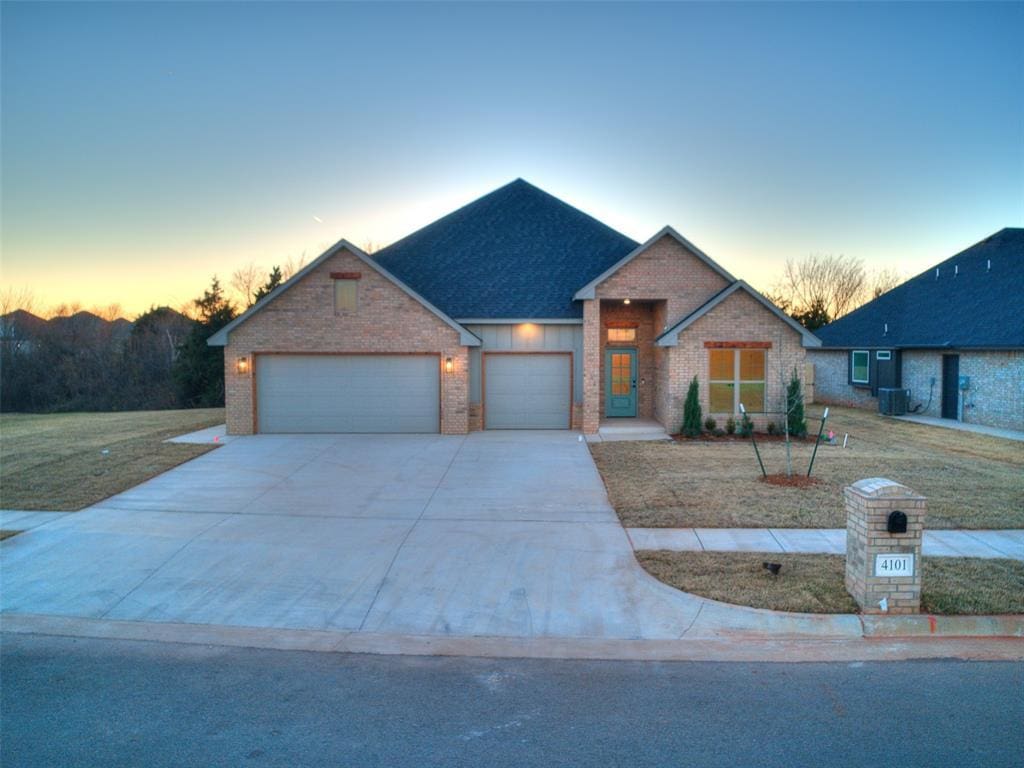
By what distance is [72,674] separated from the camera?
5086 millimetres

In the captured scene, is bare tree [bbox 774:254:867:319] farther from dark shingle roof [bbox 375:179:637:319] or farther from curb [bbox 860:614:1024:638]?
curb [bbox 860:614:1024:638]

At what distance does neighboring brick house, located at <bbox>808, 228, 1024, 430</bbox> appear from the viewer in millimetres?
18188

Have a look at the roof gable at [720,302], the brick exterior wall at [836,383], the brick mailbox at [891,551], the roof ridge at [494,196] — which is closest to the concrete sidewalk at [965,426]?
the brick exterior wall at [836,383]

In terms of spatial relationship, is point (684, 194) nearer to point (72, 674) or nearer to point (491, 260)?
point (491, 260)

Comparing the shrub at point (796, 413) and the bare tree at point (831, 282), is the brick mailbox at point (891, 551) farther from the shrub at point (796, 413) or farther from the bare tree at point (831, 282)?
the bare tree at point (831, 282)

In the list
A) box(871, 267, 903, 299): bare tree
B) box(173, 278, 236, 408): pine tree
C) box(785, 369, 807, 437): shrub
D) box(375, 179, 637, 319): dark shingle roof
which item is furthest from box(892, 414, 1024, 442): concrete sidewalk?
box(173, 278, 236, 408): pine tree

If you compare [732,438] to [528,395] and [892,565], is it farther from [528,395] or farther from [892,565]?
[892,565]

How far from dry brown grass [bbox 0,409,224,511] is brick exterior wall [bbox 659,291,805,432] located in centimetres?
1215

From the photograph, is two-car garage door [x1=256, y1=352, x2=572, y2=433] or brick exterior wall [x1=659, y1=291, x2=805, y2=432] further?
two-car garage door [x1=256, y1=352, x2=572, y2=433]

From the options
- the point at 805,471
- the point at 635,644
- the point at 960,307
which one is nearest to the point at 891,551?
the point at 635,644

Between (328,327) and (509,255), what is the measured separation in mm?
6754

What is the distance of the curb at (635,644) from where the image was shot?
5.33 meters

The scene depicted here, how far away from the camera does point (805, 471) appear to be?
40.3ft

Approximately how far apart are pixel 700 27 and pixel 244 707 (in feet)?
55.5
